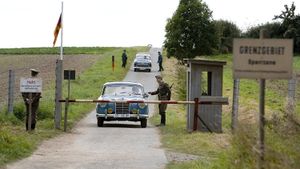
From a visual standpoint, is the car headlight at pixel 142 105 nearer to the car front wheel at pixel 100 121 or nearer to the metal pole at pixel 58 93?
the car front wheel at pixel 100 121

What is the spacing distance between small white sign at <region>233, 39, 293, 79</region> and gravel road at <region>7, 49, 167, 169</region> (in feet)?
16.2

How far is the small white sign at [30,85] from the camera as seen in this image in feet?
62.9

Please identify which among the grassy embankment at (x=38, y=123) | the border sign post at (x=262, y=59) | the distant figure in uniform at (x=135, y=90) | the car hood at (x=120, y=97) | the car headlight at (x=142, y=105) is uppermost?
the border sign post at (x=262, y=59)

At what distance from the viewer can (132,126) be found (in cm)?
2428

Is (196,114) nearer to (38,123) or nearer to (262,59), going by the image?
(38,123)

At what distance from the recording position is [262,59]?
8773 millimetres

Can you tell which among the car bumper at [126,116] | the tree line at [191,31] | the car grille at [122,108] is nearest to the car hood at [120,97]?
the car grille at [122,108]

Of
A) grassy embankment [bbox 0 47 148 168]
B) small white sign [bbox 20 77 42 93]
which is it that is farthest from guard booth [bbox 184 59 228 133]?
small white sign [bbox 20 77 42 93]

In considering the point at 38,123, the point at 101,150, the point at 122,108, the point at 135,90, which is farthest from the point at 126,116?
the point at 101,150

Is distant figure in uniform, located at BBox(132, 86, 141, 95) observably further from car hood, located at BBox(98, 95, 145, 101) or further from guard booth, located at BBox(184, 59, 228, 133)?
guard booth, located at BBox(184, 59, 228, 133)

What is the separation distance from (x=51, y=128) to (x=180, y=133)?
4.01 meters

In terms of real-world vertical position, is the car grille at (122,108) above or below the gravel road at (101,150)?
above

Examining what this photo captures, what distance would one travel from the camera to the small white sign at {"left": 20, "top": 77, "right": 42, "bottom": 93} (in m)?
19.2

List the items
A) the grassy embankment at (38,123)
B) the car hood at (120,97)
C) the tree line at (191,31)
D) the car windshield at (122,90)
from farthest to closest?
the tree line at (191,31)
the car windshield at (122,90)
the car hood at (120,97)
the grassy embankment at (38,123)
